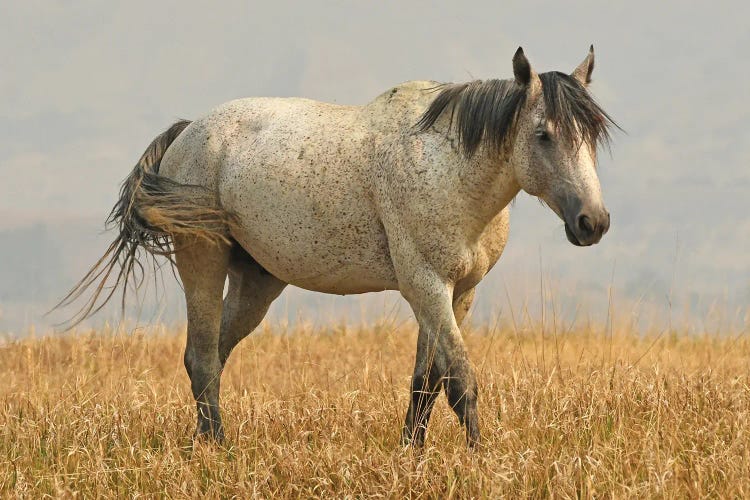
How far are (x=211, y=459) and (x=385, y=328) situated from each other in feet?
22.8

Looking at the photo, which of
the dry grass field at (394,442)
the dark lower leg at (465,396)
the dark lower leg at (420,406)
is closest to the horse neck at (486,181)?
the dark lower leg at (465,396)

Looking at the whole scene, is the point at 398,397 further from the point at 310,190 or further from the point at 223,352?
the point at 310,190

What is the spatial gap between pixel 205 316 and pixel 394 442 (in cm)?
172

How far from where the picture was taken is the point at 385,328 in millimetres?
12680

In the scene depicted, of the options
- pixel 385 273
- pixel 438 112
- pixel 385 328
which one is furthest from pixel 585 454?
pixel 385 328

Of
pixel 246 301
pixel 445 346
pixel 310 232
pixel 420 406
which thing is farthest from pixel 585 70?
pixel 246 301

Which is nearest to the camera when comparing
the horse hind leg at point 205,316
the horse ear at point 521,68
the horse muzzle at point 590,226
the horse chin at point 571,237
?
the horse muzzle at point 590,226

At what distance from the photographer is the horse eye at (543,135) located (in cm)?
533

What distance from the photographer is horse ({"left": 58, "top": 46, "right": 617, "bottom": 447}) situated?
5414mm

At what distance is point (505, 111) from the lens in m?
5.48

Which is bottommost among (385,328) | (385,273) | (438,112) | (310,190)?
(385,328)

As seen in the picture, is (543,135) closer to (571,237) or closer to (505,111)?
(505,111)

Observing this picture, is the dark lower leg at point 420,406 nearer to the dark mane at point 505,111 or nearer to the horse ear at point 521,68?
the dark mane at point 505,111

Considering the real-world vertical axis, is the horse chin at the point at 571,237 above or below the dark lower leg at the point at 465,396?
above
